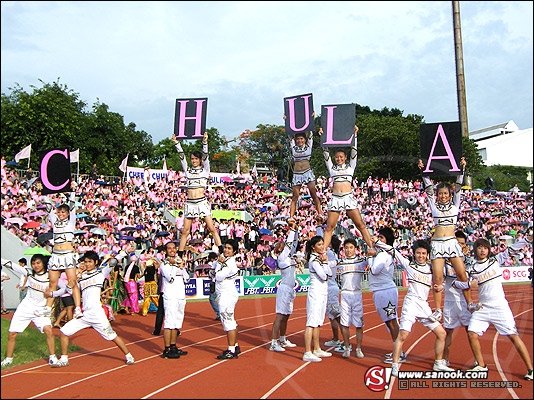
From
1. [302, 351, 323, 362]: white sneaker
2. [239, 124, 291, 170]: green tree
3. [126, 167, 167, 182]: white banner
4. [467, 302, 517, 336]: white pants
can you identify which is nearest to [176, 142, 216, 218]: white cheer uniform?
[302, 351, 323, 362]: white sneaker

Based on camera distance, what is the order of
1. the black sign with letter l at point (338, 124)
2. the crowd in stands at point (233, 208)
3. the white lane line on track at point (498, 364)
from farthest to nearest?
the crowd in stands at point (233, 208) < the black sign with letter l at point (338, 124) < the white lane line on track at point (498, 364)

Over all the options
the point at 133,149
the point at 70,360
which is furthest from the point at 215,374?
the point at 133,149

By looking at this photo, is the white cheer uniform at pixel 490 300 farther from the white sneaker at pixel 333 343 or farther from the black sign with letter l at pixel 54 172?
the black sign with letter l at pixel 54 172

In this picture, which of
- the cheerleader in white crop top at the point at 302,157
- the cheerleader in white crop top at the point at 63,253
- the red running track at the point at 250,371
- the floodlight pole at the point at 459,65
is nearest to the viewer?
the red running track at the point at 250,371

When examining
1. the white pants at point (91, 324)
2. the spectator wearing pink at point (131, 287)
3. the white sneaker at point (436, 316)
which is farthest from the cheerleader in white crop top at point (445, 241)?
the spectator wearing pink at point (131, 287)

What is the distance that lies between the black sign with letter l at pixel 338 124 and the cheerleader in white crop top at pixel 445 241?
5.48 ft

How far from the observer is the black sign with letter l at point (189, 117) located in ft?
32.6

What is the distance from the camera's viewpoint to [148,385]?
22.2ft

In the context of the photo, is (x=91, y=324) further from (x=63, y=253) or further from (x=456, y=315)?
(x=456, y=315)

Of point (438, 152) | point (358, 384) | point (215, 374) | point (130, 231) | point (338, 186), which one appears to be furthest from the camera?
point (130, 231)

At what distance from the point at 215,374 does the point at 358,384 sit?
2.15 metres

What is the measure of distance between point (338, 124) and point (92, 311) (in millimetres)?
5431

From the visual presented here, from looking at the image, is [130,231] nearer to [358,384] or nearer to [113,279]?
[113,279]

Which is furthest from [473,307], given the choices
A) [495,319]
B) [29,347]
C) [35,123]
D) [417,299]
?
[35,123]
